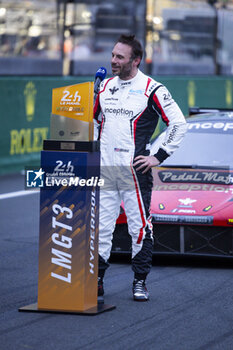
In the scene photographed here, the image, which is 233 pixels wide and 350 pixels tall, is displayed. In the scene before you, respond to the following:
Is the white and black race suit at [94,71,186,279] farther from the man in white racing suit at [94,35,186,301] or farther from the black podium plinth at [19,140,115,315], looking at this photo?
the black podium plinth at [19,140,115,315]

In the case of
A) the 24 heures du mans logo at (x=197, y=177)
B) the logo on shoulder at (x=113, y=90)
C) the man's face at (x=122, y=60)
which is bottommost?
the 24 heures du mans logo at (x=197, y=177)

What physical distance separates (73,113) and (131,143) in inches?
24.7

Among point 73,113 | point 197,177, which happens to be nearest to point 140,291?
point 73,113

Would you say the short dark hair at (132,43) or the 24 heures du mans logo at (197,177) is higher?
the short dark hair at (132,43)

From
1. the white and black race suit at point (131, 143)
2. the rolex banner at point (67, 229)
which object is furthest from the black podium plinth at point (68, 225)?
the white and black race suit at point (131, 143)

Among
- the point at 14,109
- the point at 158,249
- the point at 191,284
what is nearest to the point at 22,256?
the point at 158,249

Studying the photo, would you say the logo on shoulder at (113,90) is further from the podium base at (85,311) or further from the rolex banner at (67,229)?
the podium base at (85,311)

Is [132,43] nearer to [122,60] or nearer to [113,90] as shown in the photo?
[122,60]

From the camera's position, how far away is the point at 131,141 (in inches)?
228

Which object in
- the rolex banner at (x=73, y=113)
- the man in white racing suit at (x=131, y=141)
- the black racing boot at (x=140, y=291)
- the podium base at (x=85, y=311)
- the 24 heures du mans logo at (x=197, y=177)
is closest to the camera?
the rolex banner at (x=73, y=113)

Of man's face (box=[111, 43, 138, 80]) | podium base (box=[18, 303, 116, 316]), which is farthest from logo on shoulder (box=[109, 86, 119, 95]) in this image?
podium base (box=[18, 303, 116, 316])

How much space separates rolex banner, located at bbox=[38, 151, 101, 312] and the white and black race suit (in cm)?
38

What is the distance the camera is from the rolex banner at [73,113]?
17.5 ft

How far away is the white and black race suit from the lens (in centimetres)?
580
